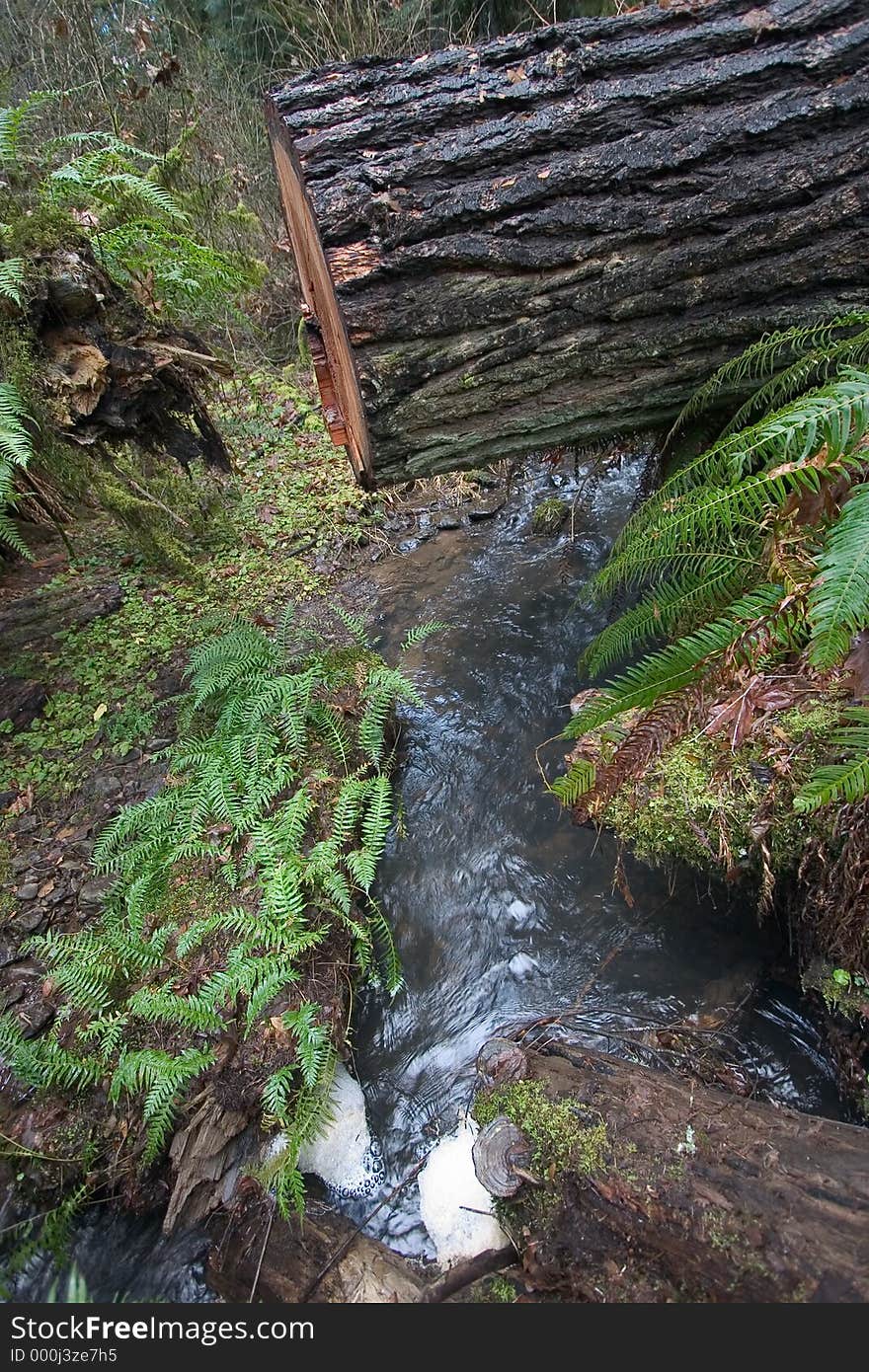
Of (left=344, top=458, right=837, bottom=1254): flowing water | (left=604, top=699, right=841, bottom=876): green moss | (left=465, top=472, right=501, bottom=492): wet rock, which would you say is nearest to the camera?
(left=604, top=699, right=841, bottom=876): green moss

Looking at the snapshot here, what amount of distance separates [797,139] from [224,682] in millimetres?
2801

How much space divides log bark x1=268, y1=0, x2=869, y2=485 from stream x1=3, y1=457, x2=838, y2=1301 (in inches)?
60.1

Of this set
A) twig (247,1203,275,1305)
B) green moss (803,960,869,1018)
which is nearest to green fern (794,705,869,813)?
green moss (803,960,869,1018)

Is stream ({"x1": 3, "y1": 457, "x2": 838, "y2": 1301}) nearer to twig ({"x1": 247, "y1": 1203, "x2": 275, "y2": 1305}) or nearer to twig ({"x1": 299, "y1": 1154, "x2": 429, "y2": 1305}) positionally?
twig ({"x1": 299, "y1": 1154, "x2": 429, "y2": 1305})

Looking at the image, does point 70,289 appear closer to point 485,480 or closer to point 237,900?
point 237,900

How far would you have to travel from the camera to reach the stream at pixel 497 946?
208 centimetres

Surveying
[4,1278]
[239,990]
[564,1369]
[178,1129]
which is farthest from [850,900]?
[4,1278]

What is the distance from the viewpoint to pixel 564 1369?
140cm

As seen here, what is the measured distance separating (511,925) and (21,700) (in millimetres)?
2608

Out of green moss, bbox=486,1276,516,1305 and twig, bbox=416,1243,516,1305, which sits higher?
green moss, bbox=486,1276,516,1305

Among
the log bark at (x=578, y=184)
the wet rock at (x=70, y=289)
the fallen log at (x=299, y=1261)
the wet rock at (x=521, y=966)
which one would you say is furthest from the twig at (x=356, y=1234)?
the wet rock at (x=70, y=289)

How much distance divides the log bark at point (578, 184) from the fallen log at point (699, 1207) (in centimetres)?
225

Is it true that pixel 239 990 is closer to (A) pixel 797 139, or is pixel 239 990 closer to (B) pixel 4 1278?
(B) pixel 4 1278

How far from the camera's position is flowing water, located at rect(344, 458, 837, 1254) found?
7.30 ft
